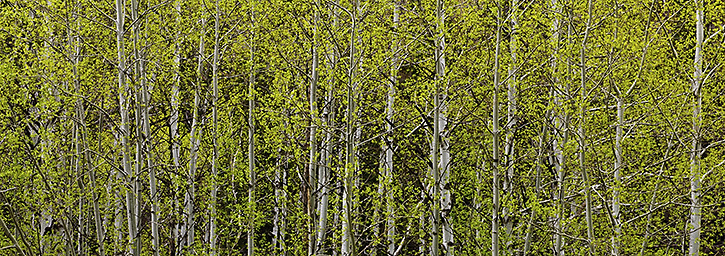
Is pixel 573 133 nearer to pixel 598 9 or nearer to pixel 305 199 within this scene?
pixel 598 9

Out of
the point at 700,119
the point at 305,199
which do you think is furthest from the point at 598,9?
the point at 305,199

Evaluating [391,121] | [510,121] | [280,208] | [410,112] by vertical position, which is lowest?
[280,208]

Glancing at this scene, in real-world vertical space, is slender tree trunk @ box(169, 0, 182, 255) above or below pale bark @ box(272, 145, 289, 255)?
above

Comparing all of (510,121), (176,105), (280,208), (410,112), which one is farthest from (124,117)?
(510,121)

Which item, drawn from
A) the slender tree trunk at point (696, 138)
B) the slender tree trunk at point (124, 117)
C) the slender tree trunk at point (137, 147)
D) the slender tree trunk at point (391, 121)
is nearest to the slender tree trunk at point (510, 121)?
the slender tree trunk at point (391, 121)

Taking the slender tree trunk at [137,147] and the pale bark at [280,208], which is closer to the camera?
the slender tree trunk at [137,147]

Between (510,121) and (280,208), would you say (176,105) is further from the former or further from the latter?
(510,121)

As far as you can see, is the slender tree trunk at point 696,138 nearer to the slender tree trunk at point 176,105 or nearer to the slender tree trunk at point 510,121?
the slender tree trunk at point 510,121

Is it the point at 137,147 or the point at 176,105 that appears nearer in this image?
the point at 137,147

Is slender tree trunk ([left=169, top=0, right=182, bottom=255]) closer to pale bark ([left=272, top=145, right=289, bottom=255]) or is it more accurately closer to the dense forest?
the dense forest

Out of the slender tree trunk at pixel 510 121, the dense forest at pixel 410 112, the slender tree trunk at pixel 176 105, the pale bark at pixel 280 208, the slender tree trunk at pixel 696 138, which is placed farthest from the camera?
the slender tree trunk at pixel 176 105

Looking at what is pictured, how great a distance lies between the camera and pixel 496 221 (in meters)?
7.23

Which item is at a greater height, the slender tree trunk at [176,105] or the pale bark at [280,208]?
the slender tree trunk at [176,105]

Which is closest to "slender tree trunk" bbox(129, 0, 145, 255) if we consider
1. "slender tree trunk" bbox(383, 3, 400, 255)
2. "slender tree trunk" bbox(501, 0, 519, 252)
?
"slender tree trunk" bbox(383, 3, 400, 255)
